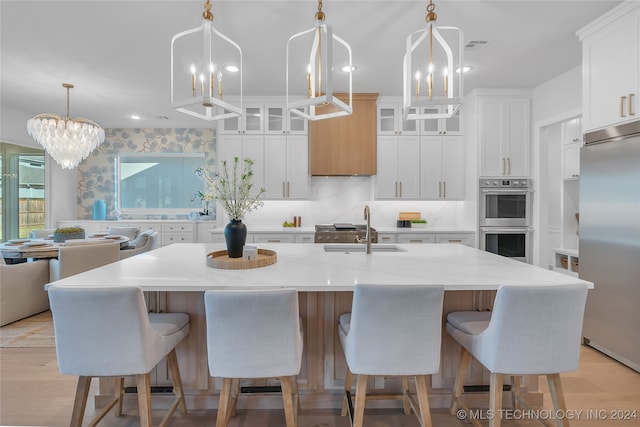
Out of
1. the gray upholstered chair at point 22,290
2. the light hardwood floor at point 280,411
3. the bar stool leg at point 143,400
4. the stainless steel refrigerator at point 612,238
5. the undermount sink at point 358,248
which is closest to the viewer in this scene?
the bar stool leg at point 143,400

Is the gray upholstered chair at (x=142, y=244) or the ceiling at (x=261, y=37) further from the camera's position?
the gray upholstered chair at (x=142, y=244)

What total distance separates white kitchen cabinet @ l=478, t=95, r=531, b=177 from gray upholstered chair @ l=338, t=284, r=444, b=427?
3.62 metres

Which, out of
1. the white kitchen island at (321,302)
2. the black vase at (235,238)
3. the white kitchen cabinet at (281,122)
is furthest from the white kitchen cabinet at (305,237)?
the black vase at (235,238)

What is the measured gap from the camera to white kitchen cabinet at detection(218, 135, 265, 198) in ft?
15.9

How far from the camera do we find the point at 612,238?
273 cm

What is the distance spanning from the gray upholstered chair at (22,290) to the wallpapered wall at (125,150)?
9.60 feet

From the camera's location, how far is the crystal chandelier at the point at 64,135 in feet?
13.6

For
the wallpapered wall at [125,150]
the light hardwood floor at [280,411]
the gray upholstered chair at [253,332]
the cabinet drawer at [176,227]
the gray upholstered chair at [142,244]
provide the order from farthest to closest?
the wallpapered wall at [125,150] → the cabinet drawer at [176,227] → the gray upholstered chair at [142,244] → the light hardwood floor at [280,411] → the gray upholstered chair at [253,332]

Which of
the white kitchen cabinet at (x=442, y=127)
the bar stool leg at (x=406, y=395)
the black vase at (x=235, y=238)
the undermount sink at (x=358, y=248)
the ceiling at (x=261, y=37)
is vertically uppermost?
the ceiling at (x=261, y=37)

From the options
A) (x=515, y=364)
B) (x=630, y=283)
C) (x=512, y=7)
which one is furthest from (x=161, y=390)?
(x=512, y=7)

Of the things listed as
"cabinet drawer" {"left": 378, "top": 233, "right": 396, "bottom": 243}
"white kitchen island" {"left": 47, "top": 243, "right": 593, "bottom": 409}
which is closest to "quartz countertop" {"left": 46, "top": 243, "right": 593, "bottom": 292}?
"white kitchen island" {"left": 47, "top": 243, "right": 593, "bottom": 409}

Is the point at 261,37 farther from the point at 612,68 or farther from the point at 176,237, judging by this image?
the point at 176,237

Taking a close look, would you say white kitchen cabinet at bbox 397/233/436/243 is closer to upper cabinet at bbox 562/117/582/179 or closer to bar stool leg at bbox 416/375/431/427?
upper cabinet at bbox 562/117/582/179

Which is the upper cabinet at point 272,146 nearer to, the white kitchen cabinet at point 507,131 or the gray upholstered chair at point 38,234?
the white kitchen cabinet at point 507,131
